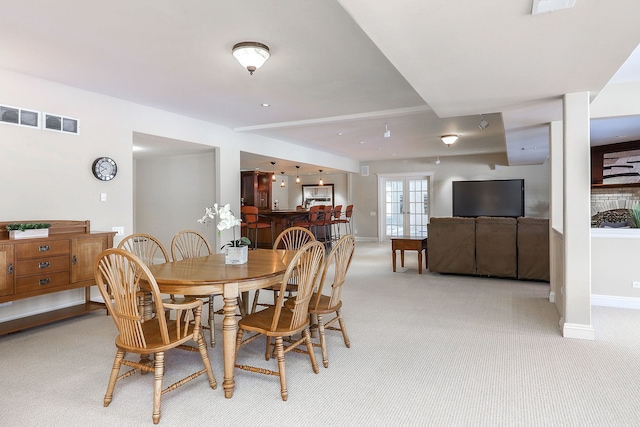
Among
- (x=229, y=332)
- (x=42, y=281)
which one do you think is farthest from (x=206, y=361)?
(x=42, y=281)

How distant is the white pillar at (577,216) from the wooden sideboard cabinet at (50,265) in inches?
181

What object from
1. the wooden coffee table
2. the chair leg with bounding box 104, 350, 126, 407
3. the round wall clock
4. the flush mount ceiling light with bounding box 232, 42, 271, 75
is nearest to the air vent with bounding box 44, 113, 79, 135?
the round wall clock

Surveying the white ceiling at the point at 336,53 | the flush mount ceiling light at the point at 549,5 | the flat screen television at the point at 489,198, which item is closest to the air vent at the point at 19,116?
the white ceiling at the point at 336,53

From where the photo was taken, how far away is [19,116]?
3.92 metres

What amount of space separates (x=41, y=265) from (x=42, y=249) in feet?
0.49

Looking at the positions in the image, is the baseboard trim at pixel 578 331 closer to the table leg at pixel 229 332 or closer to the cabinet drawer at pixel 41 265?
the table leg at pixel 229 332

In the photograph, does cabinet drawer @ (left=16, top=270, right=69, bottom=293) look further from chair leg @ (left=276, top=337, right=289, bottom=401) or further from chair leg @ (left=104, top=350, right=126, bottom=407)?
chair leg @ (left=276, top=337, right=289, bottom=401)

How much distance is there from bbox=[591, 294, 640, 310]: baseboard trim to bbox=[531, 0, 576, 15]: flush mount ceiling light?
150 inches

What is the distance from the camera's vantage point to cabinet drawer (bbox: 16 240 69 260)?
350cm

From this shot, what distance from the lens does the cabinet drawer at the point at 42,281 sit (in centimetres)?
350

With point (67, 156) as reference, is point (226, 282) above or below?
below

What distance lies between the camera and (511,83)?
10.3 feet

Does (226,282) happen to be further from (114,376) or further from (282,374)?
(114,376)

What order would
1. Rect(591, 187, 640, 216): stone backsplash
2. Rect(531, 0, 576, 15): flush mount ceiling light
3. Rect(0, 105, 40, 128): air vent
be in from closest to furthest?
Rect(531, 0, 576, 15): flush mount ceiling light, Rect(0, 105, 40, 128): air vent, Rect(591, 187, 640, 216): stone backsplash
